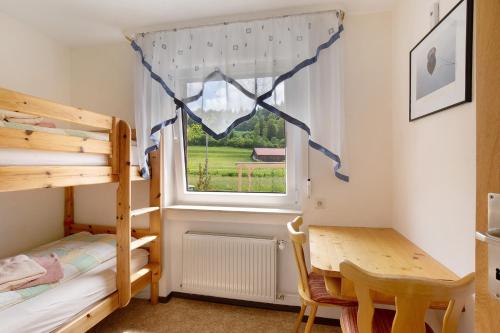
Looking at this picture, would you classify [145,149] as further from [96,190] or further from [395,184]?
[395,184]

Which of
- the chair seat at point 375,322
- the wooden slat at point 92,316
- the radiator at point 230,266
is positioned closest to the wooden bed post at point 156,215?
the radiator at point 230,266

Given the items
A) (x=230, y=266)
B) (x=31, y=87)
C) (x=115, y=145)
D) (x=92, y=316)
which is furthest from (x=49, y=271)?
(x=31, y=87)

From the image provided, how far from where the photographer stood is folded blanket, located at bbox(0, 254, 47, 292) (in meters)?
1.50

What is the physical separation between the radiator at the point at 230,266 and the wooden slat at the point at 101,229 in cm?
40

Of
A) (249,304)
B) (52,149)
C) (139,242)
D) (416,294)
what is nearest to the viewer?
(416,294)

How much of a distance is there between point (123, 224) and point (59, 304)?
0.56 m

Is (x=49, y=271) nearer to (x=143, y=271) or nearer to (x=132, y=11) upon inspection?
(x=143, y=271)

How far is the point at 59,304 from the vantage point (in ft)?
4.75

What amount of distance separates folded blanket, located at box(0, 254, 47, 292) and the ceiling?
1797 mm

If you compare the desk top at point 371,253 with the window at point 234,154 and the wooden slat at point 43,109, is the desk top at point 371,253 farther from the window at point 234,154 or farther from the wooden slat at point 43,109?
the wooden slat at point 43,109

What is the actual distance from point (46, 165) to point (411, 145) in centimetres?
209

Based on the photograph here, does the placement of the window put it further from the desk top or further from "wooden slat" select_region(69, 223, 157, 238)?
the desk top

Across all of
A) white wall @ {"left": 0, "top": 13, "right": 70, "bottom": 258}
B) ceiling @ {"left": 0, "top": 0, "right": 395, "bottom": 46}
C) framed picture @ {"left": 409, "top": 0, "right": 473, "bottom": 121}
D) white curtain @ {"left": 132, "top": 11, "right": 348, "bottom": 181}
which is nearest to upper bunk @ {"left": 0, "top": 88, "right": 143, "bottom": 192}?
white curtain @ {"left": 132, "top": 11, "right": 348, "bottom": 181}

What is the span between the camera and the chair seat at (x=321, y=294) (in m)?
1.52
